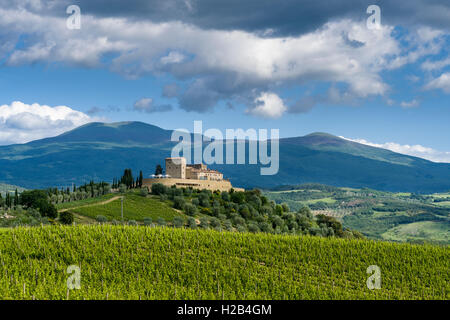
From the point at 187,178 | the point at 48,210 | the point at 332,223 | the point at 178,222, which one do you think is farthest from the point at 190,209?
the point at 332,223

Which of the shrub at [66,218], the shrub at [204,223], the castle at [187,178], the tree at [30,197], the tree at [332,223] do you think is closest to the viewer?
the shrub at [66,218]

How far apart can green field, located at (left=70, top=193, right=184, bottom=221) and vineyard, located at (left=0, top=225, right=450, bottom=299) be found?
47.7 meters

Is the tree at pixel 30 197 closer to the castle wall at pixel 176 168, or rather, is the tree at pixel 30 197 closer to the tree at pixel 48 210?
the tree at pixel 48 210

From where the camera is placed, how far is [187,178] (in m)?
145

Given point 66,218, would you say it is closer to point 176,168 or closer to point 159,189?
point 159,189

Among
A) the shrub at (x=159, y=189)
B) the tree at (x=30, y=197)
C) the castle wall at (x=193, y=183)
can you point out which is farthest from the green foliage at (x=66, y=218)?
the castle wall at (x=193, y=183)

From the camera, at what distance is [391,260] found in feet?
171

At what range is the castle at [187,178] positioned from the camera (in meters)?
137

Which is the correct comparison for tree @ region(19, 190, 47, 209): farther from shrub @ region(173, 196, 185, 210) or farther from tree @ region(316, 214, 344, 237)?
tree @ region(316, 214, 344, 237)

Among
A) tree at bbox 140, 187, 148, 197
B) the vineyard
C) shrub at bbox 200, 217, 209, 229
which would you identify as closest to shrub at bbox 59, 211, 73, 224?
shrub at bbox 200, 217, 209, 229

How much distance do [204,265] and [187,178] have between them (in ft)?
323

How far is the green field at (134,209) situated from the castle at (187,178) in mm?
11774
